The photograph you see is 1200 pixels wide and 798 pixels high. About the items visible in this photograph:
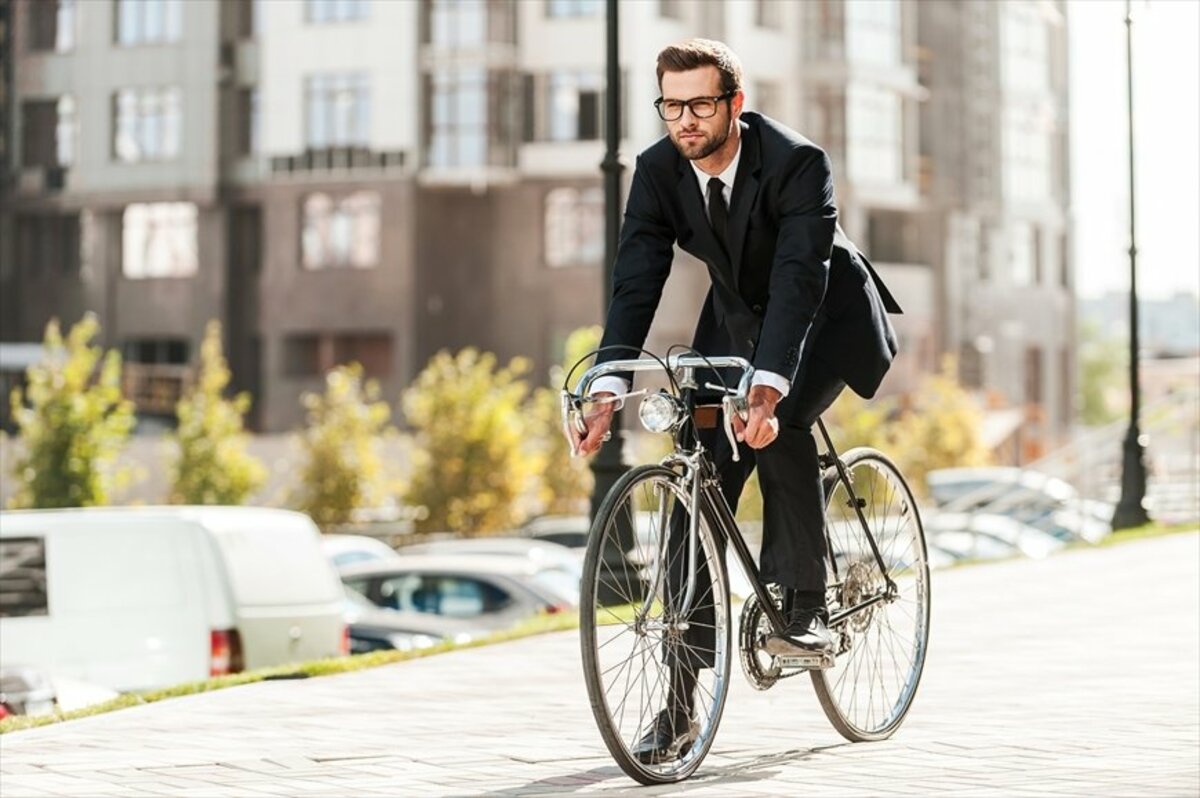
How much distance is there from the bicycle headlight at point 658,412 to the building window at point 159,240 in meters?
58.9

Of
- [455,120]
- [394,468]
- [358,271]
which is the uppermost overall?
[455,120]

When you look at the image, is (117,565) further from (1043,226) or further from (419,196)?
(1043,226)

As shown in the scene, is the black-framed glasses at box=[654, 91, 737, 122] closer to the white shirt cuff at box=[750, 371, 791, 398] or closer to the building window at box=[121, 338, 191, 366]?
the white shirt cuff at box=[750, 371, 791, 398]

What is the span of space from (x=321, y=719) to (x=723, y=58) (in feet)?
10.4

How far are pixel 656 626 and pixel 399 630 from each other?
15.0 metres

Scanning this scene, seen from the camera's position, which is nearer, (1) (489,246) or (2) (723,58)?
(2) (723,58)

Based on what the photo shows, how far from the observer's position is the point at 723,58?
20.2 ft

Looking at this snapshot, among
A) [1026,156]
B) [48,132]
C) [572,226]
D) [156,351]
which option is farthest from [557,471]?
[1026,156]

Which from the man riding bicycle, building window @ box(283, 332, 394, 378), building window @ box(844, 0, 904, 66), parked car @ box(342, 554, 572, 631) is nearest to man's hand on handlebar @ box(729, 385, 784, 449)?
the man riding bicycle

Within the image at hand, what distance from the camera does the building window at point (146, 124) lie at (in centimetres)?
6356

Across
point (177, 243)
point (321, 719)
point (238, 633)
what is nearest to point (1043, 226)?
point (177, 243)

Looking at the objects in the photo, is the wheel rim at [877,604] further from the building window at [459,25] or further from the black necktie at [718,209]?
the building window at [459,25]

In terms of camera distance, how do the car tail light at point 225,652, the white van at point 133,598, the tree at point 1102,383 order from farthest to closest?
the tree at point 1102,383
the car tail light at point 225,652
the white van at point 133,598

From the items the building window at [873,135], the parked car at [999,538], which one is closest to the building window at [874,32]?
the building window at [873,135]
